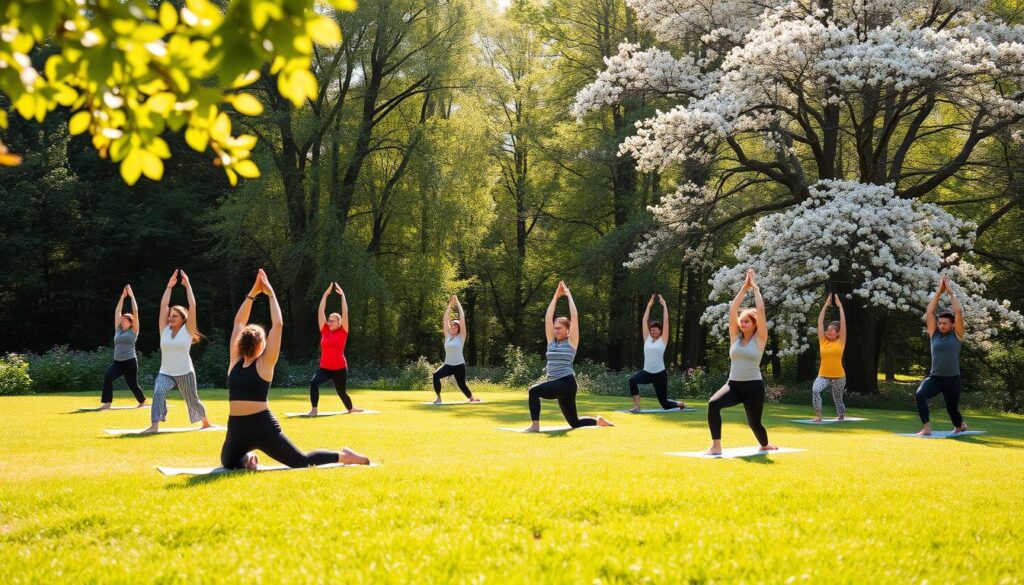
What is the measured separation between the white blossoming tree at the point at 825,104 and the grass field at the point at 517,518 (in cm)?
1111

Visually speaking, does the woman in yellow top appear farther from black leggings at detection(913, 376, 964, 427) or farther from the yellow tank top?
black leggings at detection(913, 376, 964, 427)

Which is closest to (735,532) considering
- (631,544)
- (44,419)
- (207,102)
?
(631,544)

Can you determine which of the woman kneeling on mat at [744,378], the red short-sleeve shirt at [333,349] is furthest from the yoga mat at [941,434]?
the red short-sleeve shirt at [333,349]

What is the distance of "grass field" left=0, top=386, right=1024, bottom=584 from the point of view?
5266 mm

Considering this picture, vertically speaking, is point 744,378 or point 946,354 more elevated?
point 946,354

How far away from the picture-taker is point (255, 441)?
28.9 ft

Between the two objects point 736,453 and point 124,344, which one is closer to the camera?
point 736,453

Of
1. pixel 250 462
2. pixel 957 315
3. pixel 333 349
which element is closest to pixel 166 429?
pixel 333 349

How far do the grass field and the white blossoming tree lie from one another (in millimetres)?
11110

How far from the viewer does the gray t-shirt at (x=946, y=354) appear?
45.8 feet

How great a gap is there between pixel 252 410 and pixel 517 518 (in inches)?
142

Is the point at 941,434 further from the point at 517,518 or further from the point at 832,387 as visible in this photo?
the point at 517,518

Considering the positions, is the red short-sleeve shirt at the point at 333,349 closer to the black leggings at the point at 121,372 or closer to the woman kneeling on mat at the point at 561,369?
the black leggings at the point at 121,372

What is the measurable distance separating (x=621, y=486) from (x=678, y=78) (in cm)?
2003
